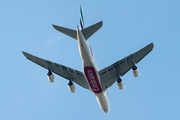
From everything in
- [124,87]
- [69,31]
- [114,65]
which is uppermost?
[69,31]

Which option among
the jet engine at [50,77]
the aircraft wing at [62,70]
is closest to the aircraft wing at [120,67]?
the aircraft wing at [62,70]

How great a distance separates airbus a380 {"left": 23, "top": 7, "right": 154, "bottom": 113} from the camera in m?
23.6

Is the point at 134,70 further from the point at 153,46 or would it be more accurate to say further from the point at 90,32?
the point at 90,32

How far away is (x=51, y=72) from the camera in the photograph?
90.4 ft

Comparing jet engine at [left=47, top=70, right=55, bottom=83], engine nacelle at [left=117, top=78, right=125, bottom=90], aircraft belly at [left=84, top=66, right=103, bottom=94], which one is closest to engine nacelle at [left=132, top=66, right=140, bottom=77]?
engine nacelle at [left=117, top=78, right=125, bottom=90]

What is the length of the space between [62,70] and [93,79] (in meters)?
4.49

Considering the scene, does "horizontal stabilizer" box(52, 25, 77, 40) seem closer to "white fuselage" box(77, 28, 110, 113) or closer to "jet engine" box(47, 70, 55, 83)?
"white fuselage" box(77, 28, 110, 113)

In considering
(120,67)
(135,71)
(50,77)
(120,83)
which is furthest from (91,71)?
(50,77)

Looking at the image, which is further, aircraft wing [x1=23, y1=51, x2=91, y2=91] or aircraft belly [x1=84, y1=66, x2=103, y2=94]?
aircraft wing [x1=23, y1=51, x2=91, y2=91]

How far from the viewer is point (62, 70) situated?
28.2 meters

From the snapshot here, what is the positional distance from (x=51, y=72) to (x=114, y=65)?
Result: 24.7ft

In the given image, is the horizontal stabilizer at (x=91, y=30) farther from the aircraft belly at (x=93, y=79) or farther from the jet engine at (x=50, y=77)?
the jet engine at (x=50, y=77)

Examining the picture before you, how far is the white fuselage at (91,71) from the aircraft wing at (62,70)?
2.09m

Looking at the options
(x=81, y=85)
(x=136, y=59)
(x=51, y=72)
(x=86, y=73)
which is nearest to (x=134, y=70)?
(x=136, y=59)
